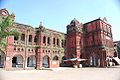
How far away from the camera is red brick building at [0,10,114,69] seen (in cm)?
2881

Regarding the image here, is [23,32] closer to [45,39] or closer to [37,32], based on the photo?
[37,32]

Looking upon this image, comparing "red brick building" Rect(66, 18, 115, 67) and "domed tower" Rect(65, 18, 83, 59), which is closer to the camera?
"red brick building" Rect(66, 18, 115, 67)

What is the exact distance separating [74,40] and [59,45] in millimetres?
3876

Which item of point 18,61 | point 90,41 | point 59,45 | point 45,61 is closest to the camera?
point 18,61

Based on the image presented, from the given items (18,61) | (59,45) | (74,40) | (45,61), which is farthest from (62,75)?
(74,40)

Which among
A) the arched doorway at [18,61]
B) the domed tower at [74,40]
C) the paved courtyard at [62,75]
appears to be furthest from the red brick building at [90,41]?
the paved courtyard at [62,75]

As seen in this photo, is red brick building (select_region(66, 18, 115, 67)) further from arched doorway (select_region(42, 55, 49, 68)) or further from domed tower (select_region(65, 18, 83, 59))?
arched doorway (select_region(42, 55, 49, 68))

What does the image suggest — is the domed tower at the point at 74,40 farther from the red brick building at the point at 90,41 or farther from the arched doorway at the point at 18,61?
the arched doorway at the point at 18,61

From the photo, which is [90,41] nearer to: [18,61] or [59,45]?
[59,45]

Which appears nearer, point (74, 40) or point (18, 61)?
point (18, 61)

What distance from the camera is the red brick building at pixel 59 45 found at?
2881 centimetres

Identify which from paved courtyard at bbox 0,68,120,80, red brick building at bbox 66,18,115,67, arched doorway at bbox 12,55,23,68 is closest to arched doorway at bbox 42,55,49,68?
red brick building at bbox 66,18,115,67

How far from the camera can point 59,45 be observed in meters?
34.9

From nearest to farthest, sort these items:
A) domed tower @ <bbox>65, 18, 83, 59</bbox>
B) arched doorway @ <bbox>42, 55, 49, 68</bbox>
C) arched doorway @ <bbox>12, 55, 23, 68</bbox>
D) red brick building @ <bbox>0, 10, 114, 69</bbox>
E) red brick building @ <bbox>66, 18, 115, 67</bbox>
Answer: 1. red brick building @ <bbox>0, 10, 114, 69</bbox>
2. arched doorway @ <bbox>12, 55, 23, 68</bbox>
3. arched doorway @ <bbox>42, 55, 49, 68</bbox>
4. red brick building @ <bbox>66, 18, 115, 67</bbox>
5. domed tower @ <bbox>65, 18, 83, 59</bbox>
